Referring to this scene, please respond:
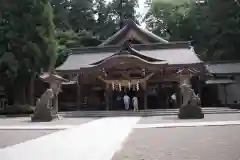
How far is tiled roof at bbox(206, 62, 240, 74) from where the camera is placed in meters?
31.4

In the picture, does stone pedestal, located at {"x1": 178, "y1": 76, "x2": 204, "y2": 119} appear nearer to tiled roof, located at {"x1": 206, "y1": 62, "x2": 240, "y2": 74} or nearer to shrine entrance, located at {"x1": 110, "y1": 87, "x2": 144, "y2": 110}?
shrine entrance, located at {"x1": 110, "y1": 87, "x2": 144, "y2": 110}

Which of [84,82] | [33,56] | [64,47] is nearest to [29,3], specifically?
[33,56]

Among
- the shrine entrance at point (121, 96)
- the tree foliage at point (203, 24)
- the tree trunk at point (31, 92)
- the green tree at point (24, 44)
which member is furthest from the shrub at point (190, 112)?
the tree foliage at point (203, 24)

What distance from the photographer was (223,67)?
33.1m

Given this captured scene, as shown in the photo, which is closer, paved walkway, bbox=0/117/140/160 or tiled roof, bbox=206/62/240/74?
paved walkway, bbox=0/117/140/160

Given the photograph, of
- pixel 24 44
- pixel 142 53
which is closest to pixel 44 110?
pixel 24 44

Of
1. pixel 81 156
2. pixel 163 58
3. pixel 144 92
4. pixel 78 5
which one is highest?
→ pixel 78 5

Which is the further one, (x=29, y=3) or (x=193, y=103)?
(x=29, y=3)

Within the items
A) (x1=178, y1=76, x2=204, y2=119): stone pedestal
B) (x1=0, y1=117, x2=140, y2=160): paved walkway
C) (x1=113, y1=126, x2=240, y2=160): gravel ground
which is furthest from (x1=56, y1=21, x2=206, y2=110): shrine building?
(x1=0, y1=117, x2=140, y2=160): paved walkway

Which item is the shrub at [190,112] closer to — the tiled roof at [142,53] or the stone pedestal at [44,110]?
the stone pedestal at [44,110]

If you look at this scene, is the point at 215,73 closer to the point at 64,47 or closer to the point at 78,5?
the point at 64,47

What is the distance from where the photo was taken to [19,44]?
2877 cm

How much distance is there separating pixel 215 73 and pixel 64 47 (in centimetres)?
1819

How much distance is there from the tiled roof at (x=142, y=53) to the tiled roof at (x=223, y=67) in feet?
10.5
